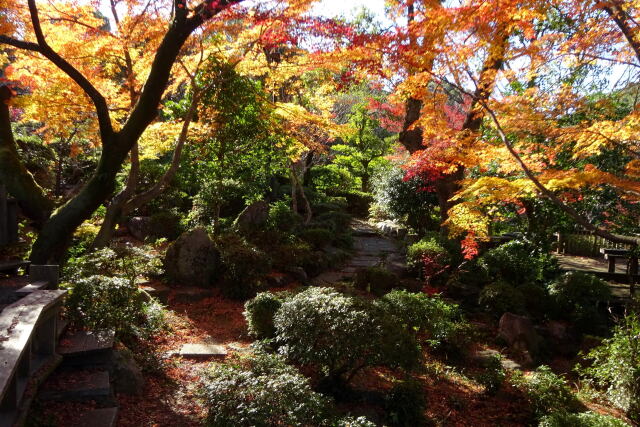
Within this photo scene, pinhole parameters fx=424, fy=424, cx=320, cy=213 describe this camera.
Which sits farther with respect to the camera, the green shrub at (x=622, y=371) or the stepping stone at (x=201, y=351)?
the stepping stone at (x=201, y=351)

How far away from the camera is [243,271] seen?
25.1 ft

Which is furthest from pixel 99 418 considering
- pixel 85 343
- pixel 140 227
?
pixel 140 227

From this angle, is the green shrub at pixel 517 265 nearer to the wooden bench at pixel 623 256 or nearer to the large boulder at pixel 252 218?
the wooden bench at pixel 623 256

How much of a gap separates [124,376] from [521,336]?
602cm

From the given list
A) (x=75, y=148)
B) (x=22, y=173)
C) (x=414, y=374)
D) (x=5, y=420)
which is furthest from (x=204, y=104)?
(x=5, y=420)

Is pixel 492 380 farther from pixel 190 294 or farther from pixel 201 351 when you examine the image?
pixel 190 294

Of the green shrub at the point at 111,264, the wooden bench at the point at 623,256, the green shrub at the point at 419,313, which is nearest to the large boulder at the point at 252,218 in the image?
the green shrub at the point at 111,264

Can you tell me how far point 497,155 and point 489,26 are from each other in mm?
1948

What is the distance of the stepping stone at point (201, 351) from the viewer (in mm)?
5273

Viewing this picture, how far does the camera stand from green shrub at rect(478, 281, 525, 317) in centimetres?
798

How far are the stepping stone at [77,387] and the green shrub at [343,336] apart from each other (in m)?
1.63

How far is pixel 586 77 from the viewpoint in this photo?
8.41 m

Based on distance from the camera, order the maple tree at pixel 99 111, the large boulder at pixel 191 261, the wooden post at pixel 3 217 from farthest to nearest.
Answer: the large boulder at pixel 191 261
the maple tree at pixel 99 111
the wooden post at pixel 3 217

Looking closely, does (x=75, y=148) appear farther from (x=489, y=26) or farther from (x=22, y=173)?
(x=489, y=26)
